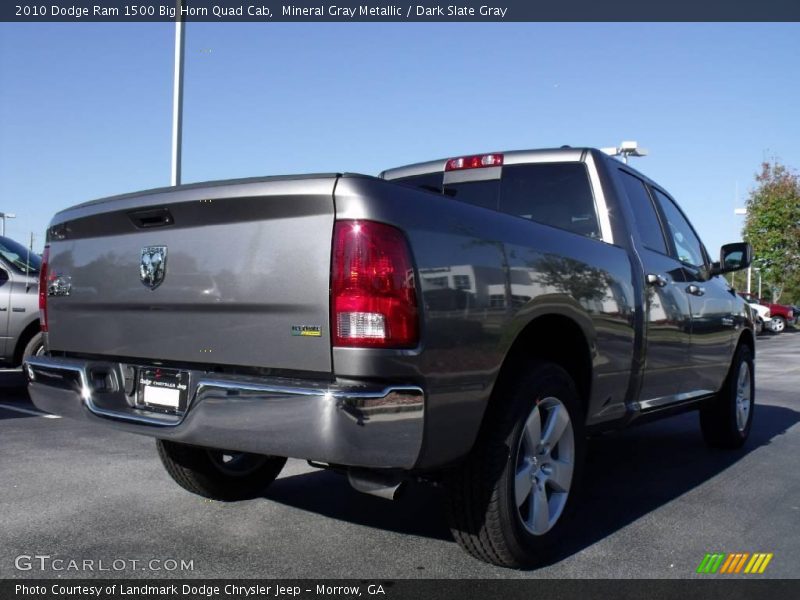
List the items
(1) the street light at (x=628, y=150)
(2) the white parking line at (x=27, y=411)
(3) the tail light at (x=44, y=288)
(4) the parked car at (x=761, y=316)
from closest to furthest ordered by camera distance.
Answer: (3) the tail light at (x=44, y=288) < (2) the white parking line at (x=27, y=411) < (1) the street light at (x=628, y=150) < (4) the parked car at (x=761, y=316)

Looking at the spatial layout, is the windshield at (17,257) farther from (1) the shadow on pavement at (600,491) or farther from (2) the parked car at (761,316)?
(2) the parked car at (761,316)

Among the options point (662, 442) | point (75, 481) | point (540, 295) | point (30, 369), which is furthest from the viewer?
point (662, 442)

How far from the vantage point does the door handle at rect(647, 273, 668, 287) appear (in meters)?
4.22

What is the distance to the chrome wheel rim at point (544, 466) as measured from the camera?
3.07 m

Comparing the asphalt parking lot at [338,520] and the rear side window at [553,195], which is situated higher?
the rear side window at [553,195]

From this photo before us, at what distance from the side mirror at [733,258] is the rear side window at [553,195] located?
1.70m

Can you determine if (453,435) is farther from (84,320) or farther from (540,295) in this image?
(84,320)

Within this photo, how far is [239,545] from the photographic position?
3.32 meters

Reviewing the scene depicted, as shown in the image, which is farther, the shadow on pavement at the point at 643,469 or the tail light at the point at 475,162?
the tail light at the point at 475,162

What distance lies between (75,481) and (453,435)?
8.97ft

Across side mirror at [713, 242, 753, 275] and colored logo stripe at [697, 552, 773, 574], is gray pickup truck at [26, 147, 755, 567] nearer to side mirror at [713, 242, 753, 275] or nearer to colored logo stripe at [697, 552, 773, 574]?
colored logo stripe at [697, 552, 773, 574]

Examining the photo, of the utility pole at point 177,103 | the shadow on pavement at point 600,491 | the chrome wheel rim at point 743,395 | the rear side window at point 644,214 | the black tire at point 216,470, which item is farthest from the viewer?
the utility pole at point 177,103

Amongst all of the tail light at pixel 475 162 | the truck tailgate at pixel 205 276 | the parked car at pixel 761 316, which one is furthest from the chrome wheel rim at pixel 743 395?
the parked car at pixel 761 316
